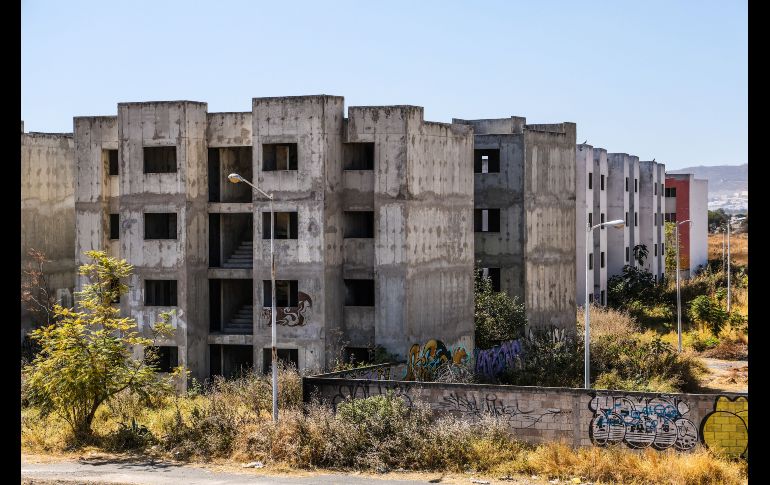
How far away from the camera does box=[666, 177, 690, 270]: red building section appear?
86.8m

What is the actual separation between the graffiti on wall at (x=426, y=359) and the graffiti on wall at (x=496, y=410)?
9043mm

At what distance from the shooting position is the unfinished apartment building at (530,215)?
43000 millimetres

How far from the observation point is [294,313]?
3503 cm

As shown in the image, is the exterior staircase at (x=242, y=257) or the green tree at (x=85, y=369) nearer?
the green tree at (x=85, y=369)

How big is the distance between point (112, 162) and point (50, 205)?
21.8 feet

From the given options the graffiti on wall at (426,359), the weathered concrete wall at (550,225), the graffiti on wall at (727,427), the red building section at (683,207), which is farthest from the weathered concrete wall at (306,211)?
the red building section at (683,207)

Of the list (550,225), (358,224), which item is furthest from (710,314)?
(358,224)

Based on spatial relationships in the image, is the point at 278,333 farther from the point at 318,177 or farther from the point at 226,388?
the point at 318,177

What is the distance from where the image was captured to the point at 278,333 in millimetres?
35062

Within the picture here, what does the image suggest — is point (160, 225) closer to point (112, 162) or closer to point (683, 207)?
point (112, 162)

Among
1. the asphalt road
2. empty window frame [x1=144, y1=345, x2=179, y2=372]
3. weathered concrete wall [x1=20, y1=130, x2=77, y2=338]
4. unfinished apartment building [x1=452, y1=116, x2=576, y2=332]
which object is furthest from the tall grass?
unfinished apartment building [x1=452, y1=116, x2=576, y2=332]

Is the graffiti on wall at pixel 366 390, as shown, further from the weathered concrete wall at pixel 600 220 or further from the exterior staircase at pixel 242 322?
the weathered concrete wall at pixel 600 220

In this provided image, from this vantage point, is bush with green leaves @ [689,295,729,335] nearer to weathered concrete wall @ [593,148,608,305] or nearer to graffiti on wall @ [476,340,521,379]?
weathered concrete wall @ [593,148,608,305]

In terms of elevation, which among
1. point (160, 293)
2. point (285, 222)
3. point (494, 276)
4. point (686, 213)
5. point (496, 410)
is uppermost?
point (686, 213)
